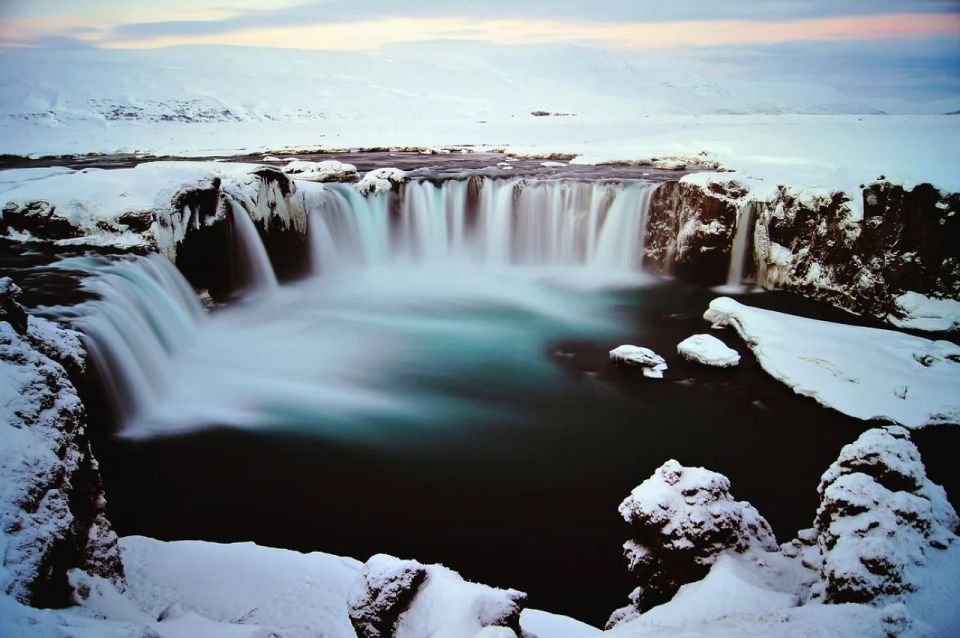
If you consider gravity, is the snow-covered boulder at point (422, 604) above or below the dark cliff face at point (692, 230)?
below

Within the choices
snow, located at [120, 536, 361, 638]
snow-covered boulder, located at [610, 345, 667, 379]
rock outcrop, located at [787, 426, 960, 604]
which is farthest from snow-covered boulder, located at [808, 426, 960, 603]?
snow-covered boulder, located at [610, 345, 667, 379]

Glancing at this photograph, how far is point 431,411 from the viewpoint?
29.8 ft

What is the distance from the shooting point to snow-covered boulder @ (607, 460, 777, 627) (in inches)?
168

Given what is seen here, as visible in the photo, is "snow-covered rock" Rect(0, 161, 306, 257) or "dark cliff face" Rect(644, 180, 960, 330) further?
"dark cliff face" Rect(644, 180, 960, 330)

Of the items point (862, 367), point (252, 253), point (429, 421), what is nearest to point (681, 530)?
point (429, 421)

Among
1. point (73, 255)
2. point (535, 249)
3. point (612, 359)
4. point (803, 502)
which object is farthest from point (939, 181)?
point (73, 255)

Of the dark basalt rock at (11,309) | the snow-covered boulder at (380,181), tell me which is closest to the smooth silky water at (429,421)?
the dark basalt rock at (11,309)

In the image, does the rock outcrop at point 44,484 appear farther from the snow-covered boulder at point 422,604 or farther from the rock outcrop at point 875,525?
the rock outcrop at point 875,525

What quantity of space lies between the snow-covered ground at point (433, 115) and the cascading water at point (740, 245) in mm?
1075

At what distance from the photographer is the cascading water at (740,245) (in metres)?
13.9

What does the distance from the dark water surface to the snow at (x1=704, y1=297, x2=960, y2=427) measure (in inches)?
10.4

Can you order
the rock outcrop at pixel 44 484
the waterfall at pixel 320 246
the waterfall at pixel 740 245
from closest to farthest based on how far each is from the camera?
the rock outcrop at pixel 44 484 → the waterfall at pixel 740 245 → the waterfall at pixel 320 246

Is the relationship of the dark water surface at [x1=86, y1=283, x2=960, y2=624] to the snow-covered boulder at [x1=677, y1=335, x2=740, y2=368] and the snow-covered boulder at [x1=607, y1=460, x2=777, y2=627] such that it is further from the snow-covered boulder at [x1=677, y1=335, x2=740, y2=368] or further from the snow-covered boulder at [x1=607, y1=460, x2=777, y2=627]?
the snow-covered boulder at [x1=607, y1=460, x2=777, y2=627]

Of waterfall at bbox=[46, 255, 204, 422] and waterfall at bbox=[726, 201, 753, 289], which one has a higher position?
waterfall at bbox=[726, 201, 753, 289]
